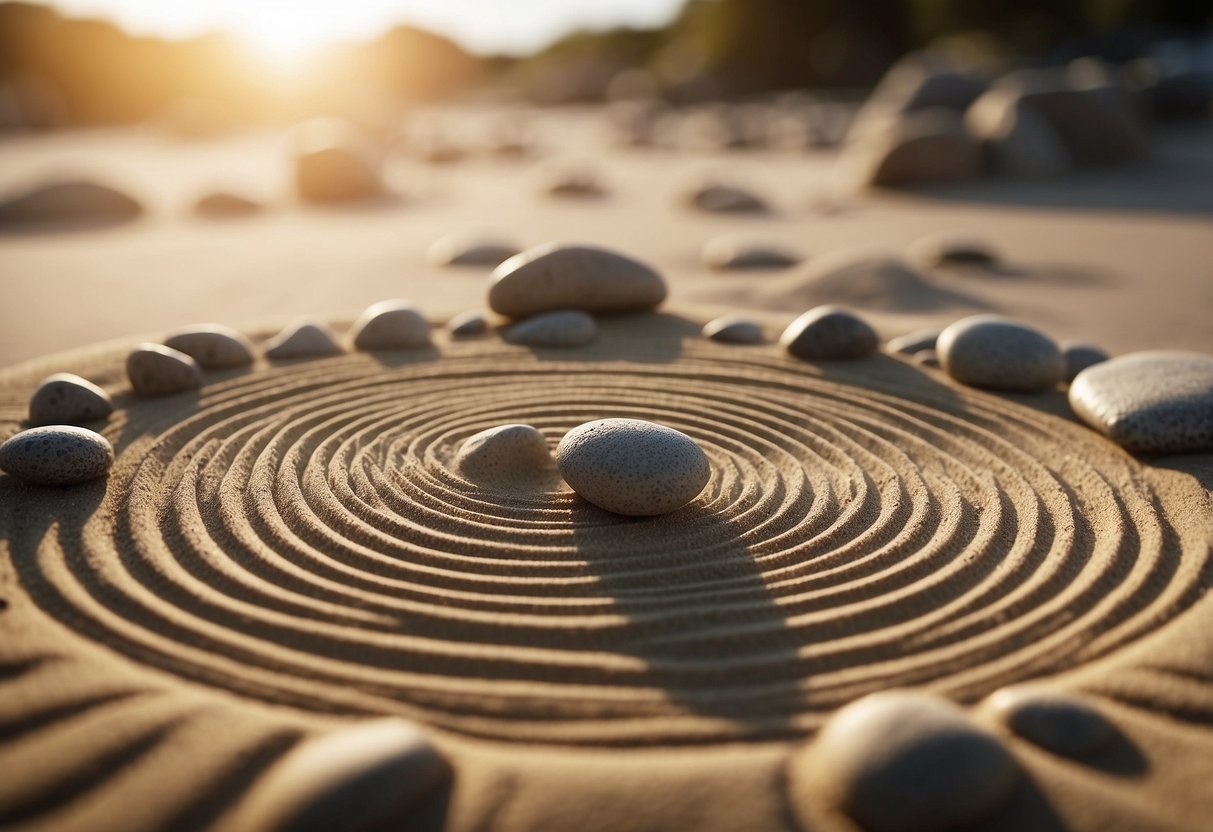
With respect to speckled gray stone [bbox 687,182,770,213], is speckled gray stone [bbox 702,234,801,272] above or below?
below

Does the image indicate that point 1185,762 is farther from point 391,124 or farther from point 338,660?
point 391,124

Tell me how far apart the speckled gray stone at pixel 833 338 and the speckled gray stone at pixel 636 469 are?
156cm

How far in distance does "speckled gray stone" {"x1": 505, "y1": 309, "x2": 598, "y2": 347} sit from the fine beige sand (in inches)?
4.0

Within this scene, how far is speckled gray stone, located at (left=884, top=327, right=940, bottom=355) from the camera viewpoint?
452 centimetres

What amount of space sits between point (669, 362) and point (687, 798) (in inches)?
110

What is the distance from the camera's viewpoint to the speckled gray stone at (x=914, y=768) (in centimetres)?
181

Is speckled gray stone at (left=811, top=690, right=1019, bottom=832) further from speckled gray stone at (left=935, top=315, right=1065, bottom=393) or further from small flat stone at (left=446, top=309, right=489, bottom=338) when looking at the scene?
small flat stone at (left=446, top=309, right=489, bottom=338)

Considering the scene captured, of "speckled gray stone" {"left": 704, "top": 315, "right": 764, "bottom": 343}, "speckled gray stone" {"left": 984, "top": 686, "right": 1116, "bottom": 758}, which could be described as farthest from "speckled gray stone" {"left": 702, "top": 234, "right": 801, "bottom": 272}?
"speckled gray stone" {"left": 984, "top": 686, "right": 1116, "bottom": 758}

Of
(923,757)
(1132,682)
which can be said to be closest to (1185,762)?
(1132,682)

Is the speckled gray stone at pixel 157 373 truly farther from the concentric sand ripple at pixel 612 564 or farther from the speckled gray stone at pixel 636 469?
the speckled gray stone at pixel 636 469

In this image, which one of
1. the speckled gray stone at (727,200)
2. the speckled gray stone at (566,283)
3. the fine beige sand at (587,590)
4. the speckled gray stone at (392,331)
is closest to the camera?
the fine beige sand at (587,590)

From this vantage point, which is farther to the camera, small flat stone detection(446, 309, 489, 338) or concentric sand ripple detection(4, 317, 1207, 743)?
small flat stone detection(446, 309, 489, 338)

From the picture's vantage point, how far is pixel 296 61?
34.2 metres

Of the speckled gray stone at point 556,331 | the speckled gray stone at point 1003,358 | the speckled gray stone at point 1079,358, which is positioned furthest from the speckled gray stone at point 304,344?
the speckled gray stone at point 1079,358
